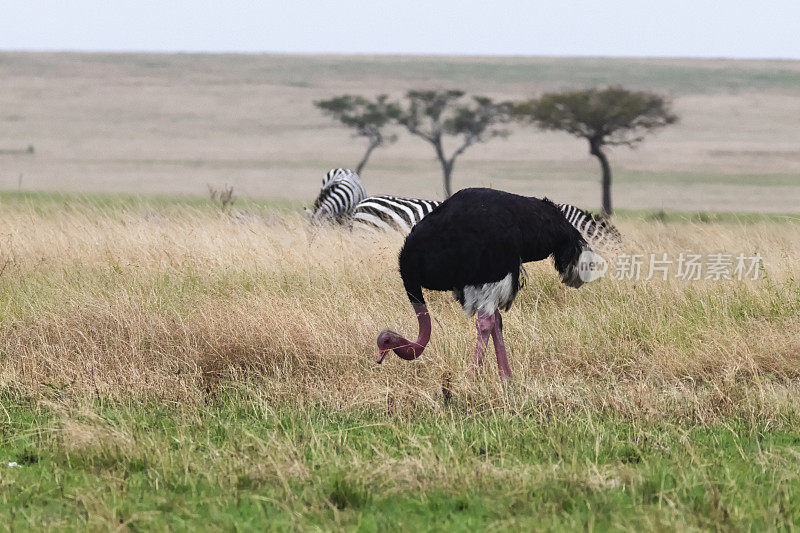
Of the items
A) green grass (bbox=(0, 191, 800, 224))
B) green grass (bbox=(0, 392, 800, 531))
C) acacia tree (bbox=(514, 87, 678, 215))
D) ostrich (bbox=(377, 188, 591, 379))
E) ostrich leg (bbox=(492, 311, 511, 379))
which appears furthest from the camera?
acacia tree (bbox=(514, 87, 678, 215))

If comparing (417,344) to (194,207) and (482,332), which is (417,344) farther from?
(194,207)

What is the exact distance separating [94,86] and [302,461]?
103 m

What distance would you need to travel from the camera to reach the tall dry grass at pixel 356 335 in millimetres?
6906

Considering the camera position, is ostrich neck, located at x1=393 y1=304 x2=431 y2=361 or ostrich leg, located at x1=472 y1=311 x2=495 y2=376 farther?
ostrich leg, located at x1=472 y1=311 x2=495 y2=376

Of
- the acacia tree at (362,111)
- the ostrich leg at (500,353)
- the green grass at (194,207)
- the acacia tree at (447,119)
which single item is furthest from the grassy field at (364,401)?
the acacia tree at (447,119)

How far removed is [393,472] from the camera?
16.9ft

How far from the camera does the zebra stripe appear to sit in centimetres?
1411

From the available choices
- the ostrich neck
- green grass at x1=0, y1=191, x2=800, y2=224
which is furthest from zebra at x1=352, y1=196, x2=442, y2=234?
the ostrich neck

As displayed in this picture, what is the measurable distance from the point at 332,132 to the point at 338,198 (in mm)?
74866

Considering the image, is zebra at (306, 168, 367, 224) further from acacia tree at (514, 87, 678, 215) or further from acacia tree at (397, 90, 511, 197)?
acacia tree at (397, 90, 511, 197)

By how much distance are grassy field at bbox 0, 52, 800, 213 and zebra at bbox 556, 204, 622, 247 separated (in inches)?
1282

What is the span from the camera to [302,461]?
539 centimetres

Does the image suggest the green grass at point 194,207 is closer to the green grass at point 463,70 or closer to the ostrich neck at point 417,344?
the ostrich neck at point 417,344

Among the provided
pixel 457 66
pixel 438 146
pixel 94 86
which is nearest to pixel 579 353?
pixel 438 146
